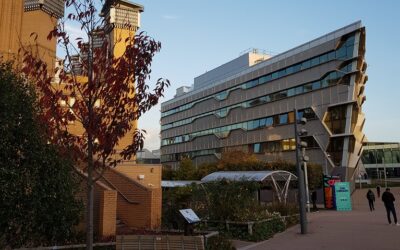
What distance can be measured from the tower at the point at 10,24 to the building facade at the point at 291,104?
38.9m

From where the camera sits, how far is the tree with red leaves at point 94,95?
22.3 feet

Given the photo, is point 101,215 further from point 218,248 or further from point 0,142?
point 0,142

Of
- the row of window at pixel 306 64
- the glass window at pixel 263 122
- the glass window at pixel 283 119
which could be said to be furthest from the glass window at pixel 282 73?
the glass window at pixel 263 122

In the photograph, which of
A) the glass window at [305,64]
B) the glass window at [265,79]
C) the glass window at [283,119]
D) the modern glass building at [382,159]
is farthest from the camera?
Answer: the modern glass building at [382,159]

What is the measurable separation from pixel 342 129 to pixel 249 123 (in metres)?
18.9

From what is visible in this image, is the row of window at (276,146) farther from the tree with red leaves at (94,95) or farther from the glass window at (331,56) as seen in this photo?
the tree with red leaves at (94,95)

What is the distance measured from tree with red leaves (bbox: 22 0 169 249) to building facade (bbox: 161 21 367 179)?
1834 inches

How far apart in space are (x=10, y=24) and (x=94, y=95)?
53.5ft

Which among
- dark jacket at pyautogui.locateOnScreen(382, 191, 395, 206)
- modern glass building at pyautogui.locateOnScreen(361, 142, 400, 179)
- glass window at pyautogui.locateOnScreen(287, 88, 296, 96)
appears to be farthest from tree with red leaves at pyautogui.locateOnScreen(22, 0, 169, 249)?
modern glass building at pyautogui.locateOnScreen(361, 142, 400, 179)

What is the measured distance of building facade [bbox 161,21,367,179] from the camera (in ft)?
169

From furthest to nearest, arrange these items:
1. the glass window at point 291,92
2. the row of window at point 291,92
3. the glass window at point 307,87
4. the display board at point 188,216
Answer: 1. the glass window at point 291,92
2. the glass window at point 307,87
3. the row of window at point 291,92
4. the display board at point 188,216

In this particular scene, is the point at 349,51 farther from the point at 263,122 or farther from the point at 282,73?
the point at 263,122

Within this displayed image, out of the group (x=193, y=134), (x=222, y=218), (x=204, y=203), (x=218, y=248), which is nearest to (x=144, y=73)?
(x=218, y=248)

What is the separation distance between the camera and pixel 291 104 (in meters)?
59.0
